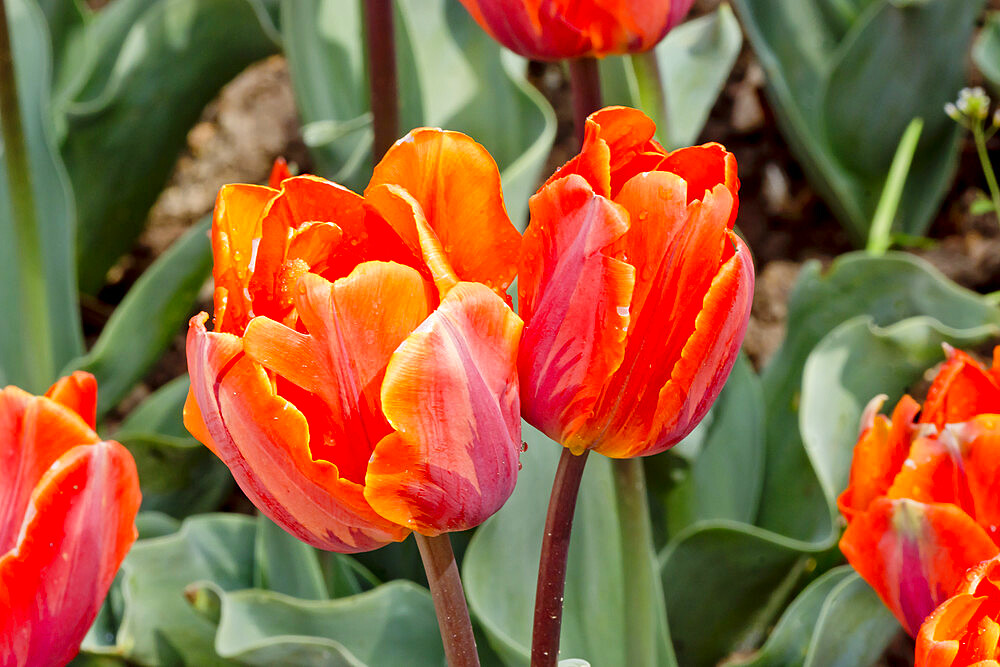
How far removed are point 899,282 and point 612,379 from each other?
2.27 feet

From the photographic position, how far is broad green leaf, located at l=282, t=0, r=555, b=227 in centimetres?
108

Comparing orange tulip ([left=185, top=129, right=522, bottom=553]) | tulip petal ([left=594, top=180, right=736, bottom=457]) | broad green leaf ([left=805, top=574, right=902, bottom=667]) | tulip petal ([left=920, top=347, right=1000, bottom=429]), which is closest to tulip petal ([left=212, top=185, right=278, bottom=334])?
orange tulip ([left=185, top=129, right=522, bottom=553])

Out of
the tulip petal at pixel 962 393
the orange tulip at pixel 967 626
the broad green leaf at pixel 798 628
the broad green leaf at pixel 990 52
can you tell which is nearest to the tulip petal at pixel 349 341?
the orange tulip at pixel 967 626

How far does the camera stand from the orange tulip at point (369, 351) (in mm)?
345

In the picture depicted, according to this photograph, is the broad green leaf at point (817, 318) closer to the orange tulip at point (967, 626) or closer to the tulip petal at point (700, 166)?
the orange tulip at point (967, 626)

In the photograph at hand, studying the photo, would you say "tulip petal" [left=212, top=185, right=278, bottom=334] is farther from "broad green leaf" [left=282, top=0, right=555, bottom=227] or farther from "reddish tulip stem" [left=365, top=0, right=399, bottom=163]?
"broad green leaf" [left=282, top=0, right=555, bottom=227]

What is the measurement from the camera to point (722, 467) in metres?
1.03

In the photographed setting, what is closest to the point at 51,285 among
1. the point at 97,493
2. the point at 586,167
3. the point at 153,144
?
the point at 153,144

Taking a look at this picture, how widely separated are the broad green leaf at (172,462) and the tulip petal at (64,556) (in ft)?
1.73

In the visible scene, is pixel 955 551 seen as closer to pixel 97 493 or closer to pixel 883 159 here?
pixel 97 493

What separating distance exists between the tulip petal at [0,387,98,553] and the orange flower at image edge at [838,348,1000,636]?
14.4 inches

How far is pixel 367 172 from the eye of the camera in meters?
1.05

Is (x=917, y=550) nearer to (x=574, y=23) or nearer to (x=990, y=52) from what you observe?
(x=574, y=23)

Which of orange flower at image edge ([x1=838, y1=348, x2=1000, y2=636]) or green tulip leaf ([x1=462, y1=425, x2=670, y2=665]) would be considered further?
green tulip leaf ([x1=462, y1=425, x2=670, y2=665])
